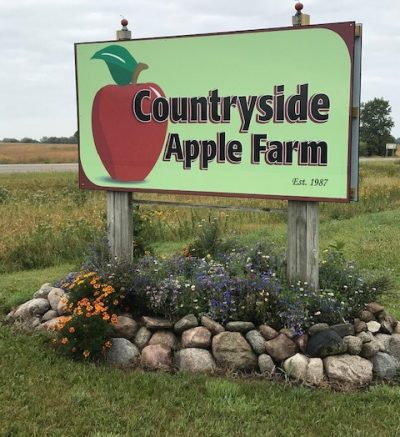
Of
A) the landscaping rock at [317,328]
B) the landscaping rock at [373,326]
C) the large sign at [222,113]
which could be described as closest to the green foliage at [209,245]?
the large sign at [222,113]

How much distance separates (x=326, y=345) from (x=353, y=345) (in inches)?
9.8

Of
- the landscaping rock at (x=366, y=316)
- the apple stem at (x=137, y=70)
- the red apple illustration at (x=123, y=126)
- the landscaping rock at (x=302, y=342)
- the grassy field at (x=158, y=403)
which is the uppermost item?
the apple stem at (x=137, y=70)

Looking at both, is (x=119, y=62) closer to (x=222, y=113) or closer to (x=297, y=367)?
(x=222, y=113)

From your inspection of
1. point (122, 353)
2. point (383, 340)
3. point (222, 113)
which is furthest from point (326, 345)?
point (222, 113)

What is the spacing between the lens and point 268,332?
4.87 m

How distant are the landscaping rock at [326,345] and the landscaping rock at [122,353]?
1.58 metres

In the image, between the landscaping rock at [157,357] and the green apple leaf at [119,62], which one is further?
the green apple leaf at [119,62]

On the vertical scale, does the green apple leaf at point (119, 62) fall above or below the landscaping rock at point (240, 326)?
above

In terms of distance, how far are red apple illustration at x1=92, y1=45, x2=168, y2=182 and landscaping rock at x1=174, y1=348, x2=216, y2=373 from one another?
2.20m

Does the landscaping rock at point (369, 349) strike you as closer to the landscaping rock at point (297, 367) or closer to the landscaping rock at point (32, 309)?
the landscaping rock at point (297, 367)

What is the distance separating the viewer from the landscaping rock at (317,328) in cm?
487

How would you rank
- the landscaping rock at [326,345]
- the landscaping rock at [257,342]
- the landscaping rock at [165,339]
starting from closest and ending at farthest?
the landscaping rock at [326,345] < the landscaping rock at [257,342] < the landscaping rock at [165,339]

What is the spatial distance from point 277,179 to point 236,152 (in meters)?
0.52

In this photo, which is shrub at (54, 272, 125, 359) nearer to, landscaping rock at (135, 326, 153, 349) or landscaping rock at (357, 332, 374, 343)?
landscaping rock at (135, 326, 153, 349)
